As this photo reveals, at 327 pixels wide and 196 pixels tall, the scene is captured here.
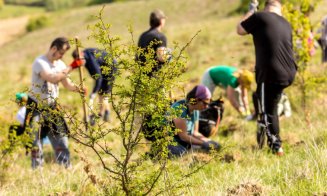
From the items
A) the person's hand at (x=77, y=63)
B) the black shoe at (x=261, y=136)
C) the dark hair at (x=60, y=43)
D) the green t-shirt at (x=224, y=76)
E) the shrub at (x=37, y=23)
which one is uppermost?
the shrub at (x=37, y=23)

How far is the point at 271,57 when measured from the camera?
16.6 ft

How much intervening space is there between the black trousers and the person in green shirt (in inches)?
102

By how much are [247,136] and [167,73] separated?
3.54 metres

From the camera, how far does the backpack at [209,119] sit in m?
6.42

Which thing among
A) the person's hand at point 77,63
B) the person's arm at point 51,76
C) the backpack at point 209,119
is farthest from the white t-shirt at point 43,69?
the backpack at point 209,119

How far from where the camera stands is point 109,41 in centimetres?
289

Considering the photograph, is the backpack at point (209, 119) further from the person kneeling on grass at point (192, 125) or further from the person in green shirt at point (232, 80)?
the person in green shirt at point (232, 80)

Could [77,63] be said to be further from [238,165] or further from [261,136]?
[238,165]

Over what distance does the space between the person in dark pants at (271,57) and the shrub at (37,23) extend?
55.1 m

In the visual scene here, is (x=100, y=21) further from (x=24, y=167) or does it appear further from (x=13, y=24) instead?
(x=13, y=24)

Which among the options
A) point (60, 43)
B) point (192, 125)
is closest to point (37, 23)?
point (60, 43)

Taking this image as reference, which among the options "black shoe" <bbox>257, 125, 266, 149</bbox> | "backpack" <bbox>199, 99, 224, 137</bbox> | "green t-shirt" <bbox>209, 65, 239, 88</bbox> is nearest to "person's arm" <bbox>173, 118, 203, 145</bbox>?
"backpack" <bbox>199, 99, 224, 137</bbox>

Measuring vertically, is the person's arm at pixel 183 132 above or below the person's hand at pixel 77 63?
below

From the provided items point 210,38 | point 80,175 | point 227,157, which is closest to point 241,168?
point 227,157
